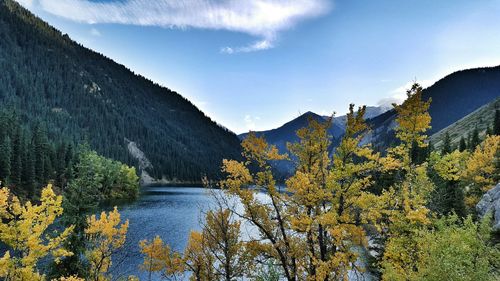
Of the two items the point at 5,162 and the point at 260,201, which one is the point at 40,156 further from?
the point at 260,201

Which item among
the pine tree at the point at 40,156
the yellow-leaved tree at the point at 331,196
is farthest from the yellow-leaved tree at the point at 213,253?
the pine tree at the point at 40,156

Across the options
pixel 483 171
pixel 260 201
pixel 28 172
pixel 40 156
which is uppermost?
pixel 40 156

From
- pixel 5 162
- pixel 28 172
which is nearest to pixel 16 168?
pixel 28 172

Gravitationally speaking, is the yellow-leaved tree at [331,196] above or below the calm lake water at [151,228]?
above

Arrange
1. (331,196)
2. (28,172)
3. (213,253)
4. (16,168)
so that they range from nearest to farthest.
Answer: (331,196) < (213,253) < (16,168) < (28,172)

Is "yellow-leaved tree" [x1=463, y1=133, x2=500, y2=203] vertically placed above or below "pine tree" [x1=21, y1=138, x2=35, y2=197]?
below

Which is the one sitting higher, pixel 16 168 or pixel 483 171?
pixel 16 168

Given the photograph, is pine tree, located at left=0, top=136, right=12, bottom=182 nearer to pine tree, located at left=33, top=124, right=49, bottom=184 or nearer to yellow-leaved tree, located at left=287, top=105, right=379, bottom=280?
pine tree, located at left=33, top=124, right=49, bottom=184

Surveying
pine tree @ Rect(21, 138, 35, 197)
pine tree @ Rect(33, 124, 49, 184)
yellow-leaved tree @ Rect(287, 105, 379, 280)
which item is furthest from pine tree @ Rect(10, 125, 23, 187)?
yellow-leaved tree @ Rect(287, 105, 379, 280)

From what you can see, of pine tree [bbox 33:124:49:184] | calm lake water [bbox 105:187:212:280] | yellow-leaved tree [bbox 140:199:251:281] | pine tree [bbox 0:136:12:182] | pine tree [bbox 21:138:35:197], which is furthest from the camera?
pine tree [bbox 33:124:49:184]

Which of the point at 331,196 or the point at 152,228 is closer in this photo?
the point at 331,196

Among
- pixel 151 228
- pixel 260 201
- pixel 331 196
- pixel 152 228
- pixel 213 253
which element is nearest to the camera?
pixel 331 196

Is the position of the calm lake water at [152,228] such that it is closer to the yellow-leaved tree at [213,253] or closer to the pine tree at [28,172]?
the yellow-leaved tree at [213,253]

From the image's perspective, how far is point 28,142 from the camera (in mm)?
94188
